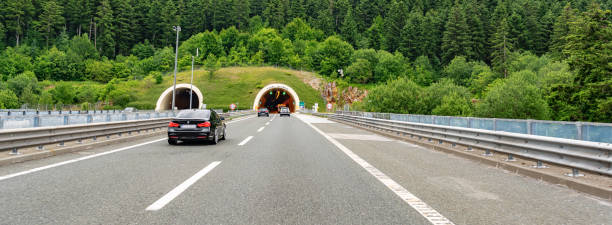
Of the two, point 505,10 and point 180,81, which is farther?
point 505,10

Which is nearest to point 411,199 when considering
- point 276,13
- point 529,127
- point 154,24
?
point 529,127

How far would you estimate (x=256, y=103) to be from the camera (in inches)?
2968

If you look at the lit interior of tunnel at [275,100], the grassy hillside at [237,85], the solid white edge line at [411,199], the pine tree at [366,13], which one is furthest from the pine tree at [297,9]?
the solid white edge line at [411,199]

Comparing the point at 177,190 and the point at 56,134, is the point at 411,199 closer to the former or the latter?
the point at 177,190

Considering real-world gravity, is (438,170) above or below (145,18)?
below

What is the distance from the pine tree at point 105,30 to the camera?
113 meters

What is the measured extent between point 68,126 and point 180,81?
226 feet

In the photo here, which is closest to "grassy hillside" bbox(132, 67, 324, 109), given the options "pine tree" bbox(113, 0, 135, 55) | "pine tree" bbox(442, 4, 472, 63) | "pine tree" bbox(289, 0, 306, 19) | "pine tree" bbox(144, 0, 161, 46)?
"pine tree" bbox(442, 4, 472, 63)

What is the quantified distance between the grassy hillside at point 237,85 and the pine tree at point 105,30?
47.0m

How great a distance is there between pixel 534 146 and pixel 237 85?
7628 centimetres

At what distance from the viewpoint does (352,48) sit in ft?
360

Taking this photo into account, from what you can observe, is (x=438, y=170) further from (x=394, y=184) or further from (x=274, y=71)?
(x=274, y=71)

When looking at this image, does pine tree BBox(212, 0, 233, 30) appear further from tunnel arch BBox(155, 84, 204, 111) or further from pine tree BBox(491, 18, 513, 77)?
pine tree BBox(491, 18, 513, 77)

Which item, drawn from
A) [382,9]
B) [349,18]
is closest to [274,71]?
[349,18]
